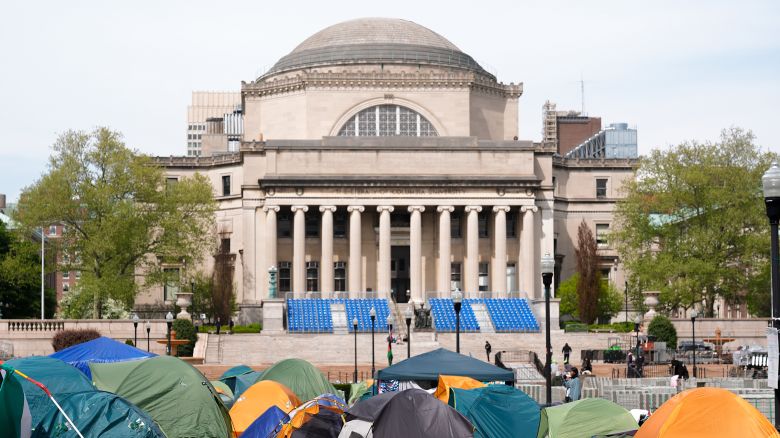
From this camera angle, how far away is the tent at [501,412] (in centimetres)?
2972

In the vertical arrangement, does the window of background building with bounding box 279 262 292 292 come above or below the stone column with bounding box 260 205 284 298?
below

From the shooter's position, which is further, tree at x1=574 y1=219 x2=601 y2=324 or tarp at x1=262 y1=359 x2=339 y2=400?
tree at x1=574 y1=219 x2=601 y2=324

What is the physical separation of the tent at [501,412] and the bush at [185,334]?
43.6 metres

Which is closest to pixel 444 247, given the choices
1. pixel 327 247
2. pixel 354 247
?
pixel 354 247

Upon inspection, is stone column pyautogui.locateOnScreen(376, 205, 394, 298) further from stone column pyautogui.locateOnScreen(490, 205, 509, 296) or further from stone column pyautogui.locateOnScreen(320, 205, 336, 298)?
stone column pyautogui.locateOnScreen(490, 205, 509, 296)

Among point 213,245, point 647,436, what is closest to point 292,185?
point 213,245

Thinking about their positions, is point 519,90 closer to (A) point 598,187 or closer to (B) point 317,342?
(A) point 598,187

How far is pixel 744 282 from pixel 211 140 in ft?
162

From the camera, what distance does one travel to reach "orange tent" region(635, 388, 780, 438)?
22.3 m

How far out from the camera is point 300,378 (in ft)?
123

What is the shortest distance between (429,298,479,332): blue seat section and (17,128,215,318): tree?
16343mm

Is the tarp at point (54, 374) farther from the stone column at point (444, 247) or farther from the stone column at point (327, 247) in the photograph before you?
the stone column at point (444, 247)

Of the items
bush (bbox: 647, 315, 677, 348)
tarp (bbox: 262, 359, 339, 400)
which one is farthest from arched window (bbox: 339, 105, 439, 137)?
tarp (bbox: 262, 359, 339, 400)

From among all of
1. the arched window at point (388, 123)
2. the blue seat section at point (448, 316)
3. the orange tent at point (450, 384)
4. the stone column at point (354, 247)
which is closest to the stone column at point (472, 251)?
the blue seat section at point (448, 316)
